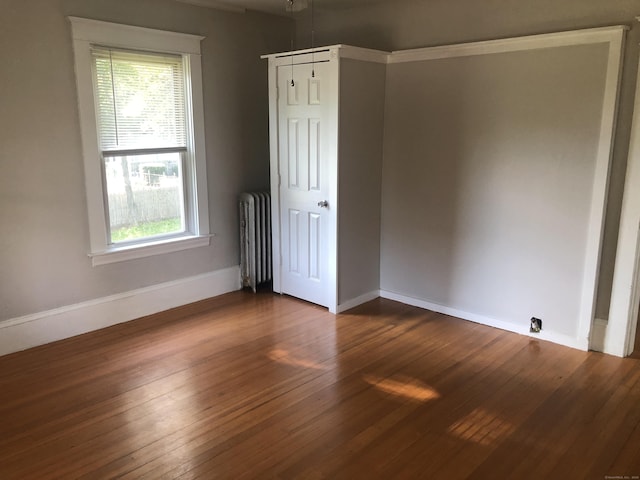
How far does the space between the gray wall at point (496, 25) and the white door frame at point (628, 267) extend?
0.07 m

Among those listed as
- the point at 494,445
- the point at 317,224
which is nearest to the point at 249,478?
the point at 494,445

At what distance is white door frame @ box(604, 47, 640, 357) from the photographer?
3.27 m

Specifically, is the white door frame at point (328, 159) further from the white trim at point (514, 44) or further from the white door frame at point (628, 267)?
the white door frame at point (628, 267)

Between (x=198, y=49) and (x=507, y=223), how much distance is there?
2836 millimetres

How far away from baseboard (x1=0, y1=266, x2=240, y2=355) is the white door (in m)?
0.72

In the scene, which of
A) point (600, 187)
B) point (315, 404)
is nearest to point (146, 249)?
point (315, 404)

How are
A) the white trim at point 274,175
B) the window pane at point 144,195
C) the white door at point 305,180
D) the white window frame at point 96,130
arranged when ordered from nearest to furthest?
the white window frame at point 96,130
the window pane at point 144,195
the white door at point 305,180
the white trim at point 274,175

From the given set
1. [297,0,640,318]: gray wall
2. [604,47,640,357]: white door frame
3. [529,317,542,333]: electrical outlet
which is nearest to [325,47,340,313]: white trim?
[297,0,640,318]: gray wall

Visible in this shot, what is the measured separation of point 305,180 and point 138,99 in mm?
1455

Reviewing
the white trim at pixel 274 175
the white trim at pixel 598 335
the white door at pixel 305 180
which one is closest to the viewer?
the white trim at pixel 598 335

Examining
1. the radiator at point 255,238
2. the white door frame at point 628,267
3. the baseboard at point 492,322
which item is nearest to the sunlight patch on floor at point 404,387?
the baseboard at point 492,322

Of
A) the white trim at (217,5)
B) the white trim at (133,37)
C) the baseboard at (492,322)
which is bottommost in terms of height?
the baseboard at (492,322)

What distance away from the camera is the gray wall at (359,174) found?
163 inches

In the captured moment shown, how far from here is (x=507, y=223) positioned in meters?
3.89
